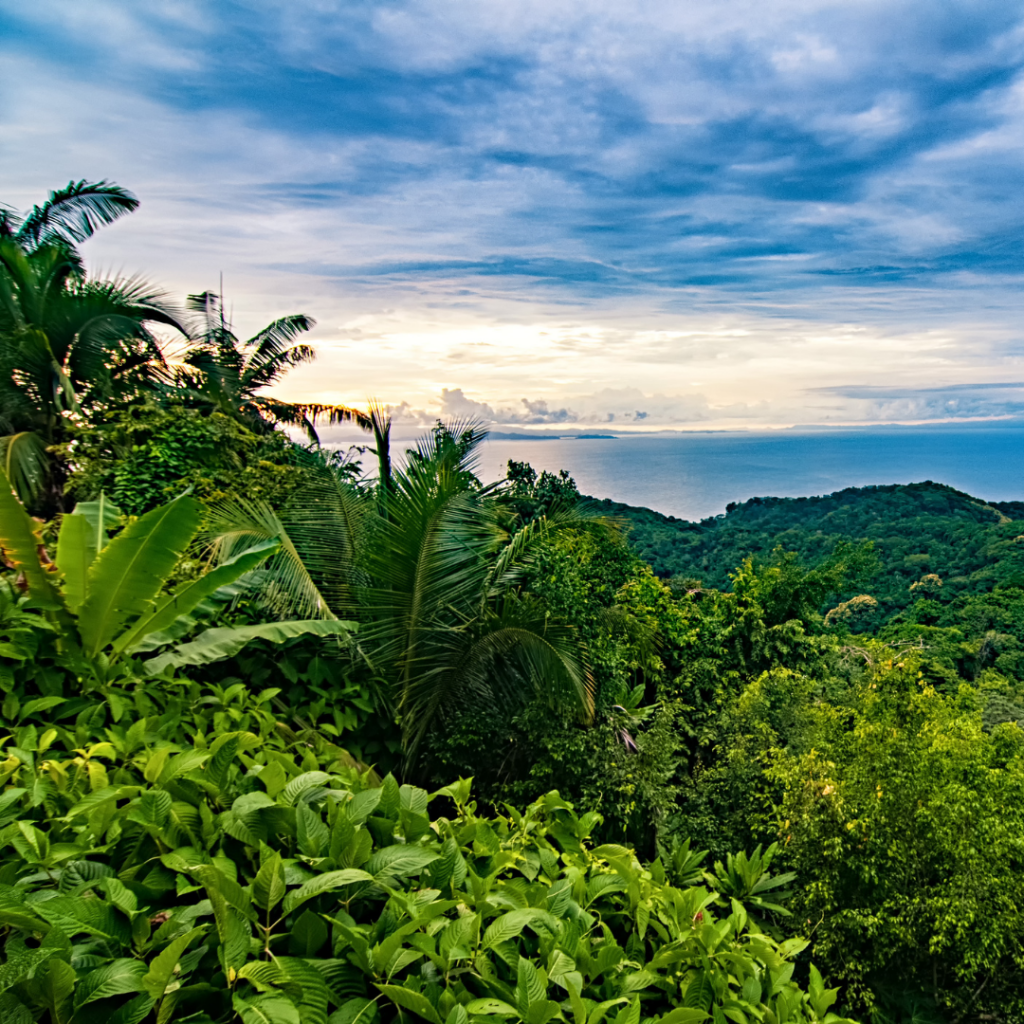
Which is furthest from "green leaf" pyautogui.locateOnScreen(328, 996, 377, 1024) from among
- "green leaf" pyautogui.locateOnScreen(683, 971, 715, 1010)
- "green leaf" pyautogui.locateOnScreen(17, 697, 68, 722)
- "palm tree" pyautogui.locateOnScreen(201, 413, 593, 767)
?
"palm tree" pyautogui.locateOnScreen(201, 413, 593, 767)

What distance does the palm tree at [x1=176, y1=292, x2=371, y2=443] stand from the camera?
11.6m

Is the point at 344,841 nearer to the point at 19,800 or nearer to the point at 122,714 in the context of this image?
the point at 19,800

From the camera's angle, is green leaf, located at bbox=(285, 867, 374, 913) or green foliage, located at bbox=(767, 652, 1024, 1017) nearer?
green leaf, located at bbox=(285, 867, 374, 913)

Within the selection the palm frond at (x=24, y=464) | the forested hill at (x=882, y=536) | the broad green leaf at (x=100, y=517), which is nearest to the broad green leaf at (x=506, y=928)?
the broad green leaf at (x=100, y=517)

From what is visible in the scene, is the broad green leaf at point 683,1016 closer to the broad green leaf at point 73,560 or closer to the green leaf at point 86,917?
the green leaf at point 86,917

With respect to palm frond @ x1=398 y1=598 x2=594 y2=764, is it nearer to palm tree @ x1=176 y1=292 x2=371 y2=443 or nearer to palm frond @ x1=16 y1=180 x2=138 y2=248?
palm tree @ x1=176 y1=292 x2=371 y2=443

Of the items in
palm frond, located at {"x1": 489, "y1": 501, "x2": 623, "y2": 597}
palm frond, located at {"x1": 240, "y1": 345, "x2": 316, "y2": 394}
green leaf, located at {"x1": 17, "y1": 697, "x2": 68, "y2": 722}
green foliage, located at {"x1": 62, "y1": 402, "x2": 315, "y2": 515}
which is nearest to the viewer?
green leaf, located at {"x1": 17, "y1": 697, "x2": 68, "y2": 722}

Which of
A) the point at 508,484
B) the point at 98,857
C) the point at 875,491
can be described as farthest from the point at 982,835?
the point at 875,491

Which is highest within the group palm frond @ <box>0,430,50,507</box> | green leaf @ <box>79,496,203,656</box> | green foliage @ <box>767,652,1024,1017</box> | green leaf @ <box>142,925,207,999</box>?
palm frond @ <box>0,430,50,507</box>

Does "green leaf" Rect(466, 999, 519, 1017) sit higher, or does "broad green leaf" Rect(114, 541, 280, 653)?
"broad green leaf" Rect(114, 541, 280, 653)

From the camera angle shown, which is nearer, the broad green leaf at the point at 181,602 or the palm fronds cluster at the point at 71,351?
the broad green leaf at the point at 181,602

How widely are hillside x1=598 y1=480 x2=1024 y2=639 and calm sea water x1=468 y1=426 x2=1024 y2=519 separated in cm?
197

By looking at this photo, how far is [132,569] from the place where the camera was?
11.0 ft

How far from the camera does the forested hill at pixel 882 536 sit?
27.1 m
